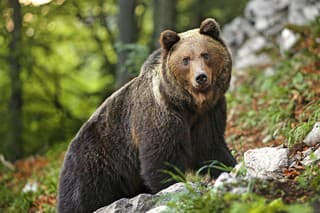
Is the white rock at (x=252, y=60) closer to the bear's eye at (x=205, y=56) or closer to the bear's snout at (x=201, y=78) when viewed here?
the bear's eye at (x=205, y=56)

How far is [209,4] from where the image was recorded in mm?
17234

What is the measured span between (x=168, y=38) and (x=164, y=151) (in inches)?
49.2

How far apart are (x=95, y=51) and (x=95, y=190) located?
485 inches

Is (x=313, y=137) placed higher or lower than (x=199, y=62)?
lower

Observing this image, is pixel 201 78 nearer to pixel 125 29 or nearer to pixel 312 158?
pixel 312 158

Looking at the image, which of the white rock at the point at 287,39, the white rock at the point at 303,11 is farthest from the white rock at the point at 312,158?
the white rock at the point at 303,11

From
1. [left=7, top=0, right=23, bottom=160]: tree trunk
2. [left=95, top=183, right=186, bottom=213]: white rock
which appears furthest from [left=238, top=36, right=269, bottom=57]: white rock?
[left=95, top=183, right=186, bottom=213]: white rock

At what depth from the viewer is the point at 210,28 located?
6590mm

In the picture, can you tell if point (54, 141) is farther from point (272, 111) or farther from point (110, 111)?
point (110, 111)

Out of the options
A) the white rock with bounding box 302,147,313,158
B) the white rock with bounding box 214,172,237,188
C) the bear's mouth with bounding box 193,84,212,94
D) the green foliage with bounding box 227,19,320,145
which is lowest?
the green foliage with bounding box 227,19,320,145

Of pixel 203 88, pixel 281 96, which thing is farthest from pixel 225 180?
pixel 281 96

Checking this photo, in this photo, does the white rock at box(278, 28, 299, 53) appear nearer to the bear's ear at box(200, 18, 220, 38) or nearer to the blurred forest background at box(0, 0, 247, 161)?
the blurred forest background at box(0, 0, 247, 161)

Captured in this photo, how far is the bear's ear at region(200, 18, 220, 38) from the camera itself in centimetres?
659

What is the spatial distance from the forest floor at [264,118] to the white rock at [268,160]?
0.14 metres
